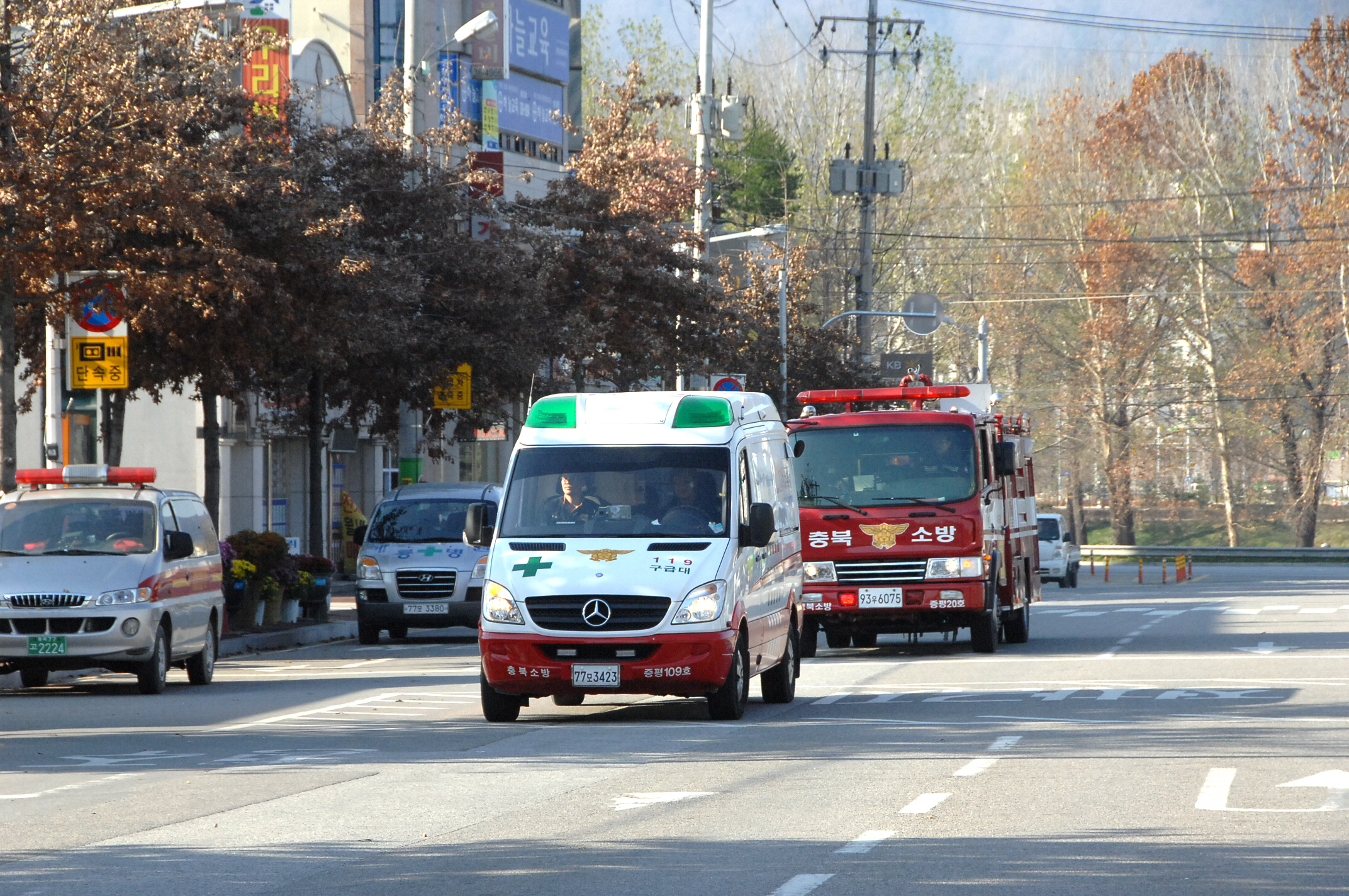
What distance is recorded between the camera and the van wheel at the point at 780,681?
52.5 feet

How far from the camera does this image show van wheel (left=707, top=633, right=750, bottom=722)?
14.2 meters

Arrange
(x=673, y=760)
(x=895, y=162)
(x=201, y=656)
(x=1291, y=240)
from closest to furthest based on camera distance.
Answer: (x=673, y=760) < (x=201, y=656) < (x=895, y=162) < (x=1291, y=240)

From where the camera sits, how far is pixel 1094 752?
12.3m

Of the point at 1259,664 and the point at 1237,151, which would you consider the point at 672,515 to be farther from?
the point at 1237,151

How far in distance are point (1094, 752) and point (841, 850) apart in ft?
13.6

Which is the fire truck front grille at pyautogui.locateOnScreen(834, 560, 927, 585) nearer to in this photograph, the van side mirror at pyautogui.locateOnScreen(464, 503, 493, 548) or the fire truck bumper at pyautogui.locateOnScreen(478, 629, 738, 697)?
the van side mirror at pyautogui.locateOnScreen(464, 503, 493, 548)

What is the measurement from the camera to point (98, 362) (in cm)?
2105

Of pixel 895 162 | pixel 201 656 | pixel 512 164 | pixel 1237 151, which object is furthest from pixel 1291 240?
pixel 201 656

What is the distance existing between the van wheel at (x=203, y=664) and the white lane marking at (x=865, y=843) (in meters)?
10.9

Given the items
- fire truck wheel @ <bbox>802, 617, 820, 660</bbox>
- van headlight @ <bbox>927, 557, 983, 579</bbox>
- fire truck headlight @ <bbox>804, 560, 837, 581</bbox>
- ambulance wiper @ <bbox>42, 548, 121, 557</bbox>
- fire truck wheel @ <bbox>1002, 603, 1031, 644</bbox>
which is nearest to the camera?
ambulance wiper @ <bbox>42, 548, 121, 557</bbox>

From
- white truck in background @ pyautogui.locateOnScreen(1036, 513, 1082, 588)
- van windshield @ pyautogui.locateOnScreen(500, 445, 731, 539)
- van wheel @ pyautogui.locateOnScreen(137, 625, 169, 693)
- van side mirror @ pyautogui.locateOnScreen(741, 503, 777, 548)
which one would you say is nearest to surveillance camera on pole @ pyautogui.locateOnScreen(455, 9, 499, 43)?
van wheel @ pyautogui.locateOnScreen(137, 625, 169, 693)

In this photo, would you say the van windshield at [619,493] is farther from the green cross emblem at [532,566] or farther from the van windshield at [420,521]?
the van windshield at [420,521]

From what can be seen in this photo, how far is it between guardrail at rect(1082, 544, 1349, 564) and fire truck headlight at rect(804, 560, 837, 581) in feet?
140

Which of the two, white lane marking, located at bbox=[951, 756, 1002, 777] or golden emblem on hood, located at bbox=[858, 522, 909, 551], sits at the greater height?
golden emblem on hood, located at bbox=[858, 522, 909, 551]
